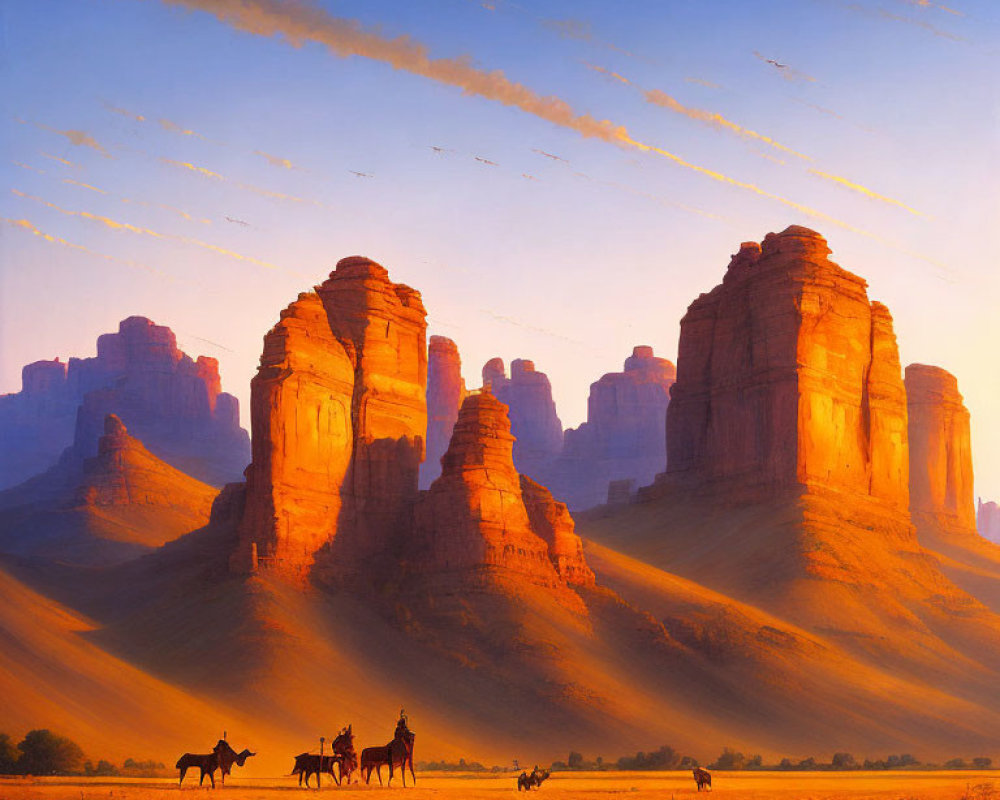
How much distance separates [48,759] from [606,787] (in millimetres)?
17513

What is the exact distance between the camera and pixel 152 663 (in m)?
72.4

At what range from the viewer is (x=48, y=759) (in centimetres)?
4775

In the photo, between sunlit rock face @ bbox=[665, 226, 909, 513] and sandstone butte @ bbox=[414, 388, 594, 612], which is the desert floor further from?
sunlit rock face @ bbox=[665, 226, 909, 513]

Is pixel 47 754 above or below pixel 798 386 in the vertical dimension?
below

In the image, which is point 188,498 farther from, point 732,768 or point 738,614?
point 732,768

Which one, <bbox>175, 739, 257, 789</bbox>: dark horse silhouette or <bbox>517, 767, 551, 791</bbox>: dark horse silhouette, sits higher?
<bbox>517, 767, 551, 791</bbox>: dark horse silhouette

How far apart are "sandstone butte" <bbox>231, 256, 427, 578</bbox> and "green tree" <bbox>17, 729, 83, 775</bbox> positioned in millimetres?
31603

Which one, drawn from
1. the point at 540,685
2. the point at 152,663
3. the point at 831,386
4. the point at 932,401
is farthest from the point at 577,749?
the point at 932,401

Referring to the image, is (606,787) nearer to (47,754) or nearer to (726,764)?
(726,764)

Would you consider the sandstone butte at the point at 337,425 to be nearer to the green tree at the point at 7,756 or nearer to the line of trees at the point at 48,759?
the line of trees at the point at 48,759

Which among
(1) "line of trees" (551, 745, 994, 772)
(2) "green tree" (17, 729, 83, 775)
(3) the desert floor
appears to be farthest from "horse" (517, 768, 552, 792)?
(2) "green tree" (17, 729, 83, 775)

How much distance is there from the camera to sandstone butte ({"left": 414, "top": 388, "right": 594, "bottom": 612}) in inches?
3285

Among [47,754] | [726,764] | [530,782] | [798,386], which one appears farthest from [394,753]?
[798,386]

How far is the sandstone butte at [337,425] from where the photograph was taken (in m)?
81.7
